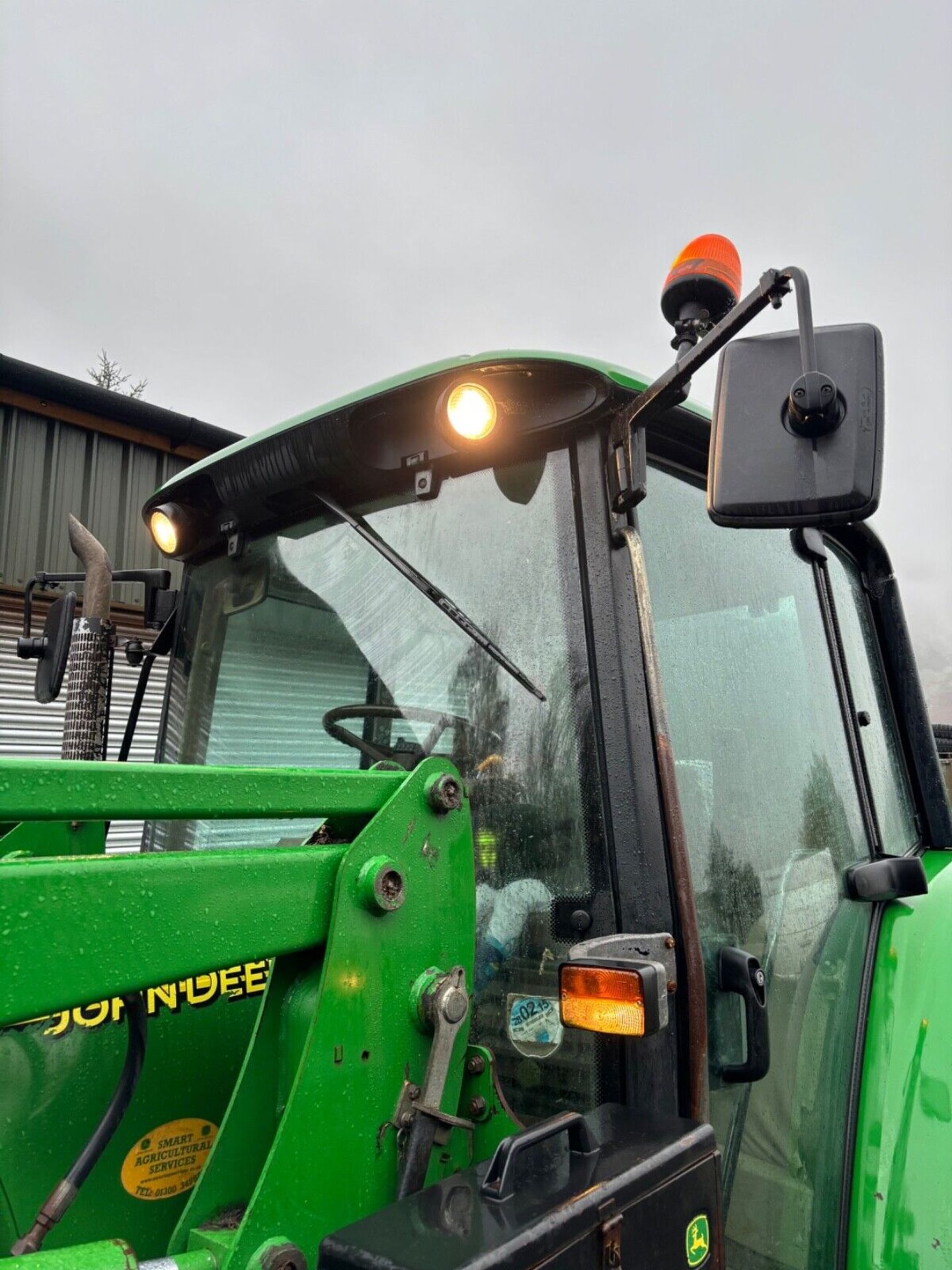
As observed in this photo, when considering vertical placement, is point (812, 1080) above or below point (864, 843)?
below

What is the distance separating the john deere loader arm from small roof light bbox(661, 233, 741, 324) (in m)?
1.02

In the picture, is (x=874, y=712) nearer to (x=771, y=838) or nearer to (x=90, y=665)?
(x=771, y=838)

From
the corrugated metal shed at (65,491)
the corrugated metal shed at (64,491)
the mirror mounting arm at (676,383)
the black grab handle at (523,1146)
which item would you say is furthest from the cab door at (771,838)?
the corrugated metal shed at (65,491)

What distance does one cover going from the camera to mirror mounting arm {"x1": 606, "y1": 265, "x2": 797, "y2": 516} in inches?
53.1

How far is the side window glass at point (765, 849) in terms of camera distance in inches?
63.7

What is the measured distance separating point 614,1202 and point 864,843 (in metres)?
1.23

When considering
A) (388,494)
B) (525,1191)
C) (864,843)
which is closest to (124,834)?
(388,494)

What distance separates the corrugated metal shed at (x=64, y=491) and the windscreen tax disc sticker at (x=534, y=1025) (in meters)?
4.67

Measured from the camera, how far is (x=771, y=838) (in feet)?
5.93

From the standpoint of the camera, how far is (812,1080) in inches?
69.1

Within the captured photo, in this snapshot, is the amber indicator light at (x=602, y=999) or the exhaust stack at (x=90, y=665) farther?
the exhaust stack at (x=90, y=665)

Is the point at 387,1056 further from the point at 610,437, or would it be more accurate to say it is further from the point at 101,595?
the point at 101,595

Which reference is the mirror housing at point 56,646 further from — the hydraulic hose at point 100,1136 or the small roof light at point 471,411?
the small roof light at point 471,411

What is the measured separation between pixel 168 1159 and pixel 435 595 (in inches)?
39.7
